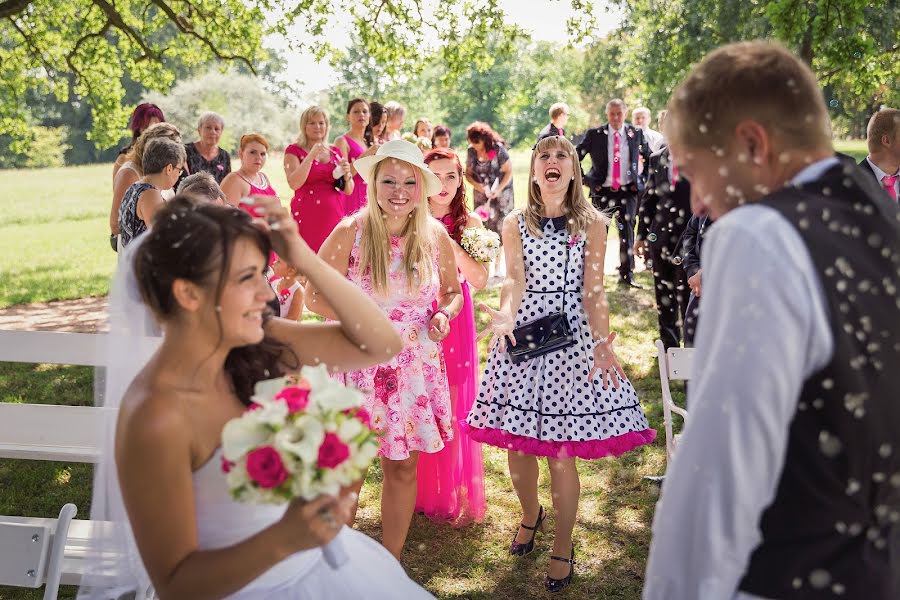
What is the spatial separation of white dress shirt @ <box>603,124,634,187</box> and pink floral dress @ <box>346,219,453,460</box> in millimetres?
7602

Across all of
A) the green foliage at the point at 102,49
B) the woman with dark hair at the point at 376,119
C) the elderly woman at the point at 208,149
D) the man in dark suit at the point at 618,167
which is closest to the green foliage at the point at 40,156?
the green foliage at the point at 102,49

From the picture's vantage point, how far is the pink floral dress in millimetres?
4363

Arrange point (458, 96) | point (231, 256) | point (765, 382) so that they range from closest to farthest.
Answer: point (765, 382) < point (231, 256) < point (458, 96)

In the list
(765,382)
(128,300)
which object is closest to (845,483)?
(765,382)

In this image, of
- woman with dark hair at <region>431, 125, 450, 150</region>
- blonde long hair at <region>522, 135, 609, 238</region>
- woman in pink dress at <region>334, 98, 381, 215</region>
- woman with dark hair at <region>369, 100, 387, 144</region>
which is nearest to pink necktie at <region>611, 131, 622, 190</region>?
woman with dark hair at <region>431, 125, 450, 150</region>

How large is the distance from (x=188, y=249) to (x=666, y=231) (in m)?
5.49

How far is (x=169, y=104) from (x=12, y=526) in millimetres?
51237

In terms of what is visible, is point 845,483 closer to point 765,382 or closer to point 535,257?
point 765,382

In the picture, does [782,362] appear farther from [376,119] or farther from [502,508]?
[376,119]

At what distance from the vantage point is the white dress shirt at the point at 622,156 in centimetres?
1155

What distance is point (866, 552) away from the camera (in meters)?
1.66

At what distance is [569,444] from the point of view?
432 cm

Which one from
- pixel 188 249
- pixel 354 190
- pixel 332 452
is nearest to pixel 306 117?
pixel 354 190

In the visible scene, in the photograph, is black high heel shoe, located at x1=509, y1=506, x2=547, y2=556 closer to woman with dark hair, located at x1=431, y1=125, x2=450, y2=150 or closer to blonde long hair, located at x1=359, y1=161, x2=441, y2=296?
blonde long hair, located at x1=359, y1=161, x2=441, y2=296
